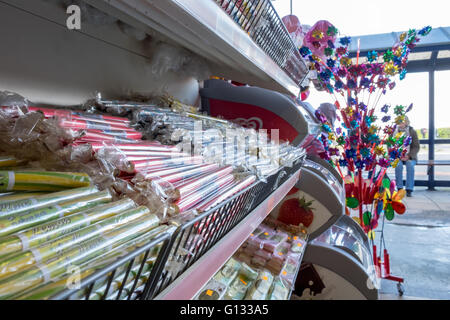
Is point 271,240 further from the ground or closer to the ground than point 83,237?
closer to the ground

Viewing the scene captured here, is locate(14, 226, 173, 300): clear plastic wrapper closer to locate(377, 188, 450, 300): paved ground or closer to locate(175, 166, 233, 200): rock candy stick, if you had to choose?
locate(175, 166, 233, 200): rock candy stick

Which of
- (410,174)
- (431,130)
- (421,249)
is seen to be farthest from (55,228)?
(431,130)

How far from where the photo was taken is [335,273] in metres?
2.03

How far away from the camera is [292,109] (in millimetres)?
2391

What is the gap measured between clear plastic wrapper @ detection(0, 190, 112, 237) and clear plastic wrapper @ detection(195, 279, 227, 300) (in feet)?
2.75

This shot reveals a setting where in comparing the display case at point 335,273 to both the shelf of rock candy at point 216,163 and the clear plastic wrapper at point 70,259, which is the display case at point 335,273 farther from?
the clear plastic wrapper at point 70,259

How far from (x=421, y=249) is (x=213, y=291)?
12.1ft

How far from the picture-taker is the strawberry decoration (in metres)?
2.24

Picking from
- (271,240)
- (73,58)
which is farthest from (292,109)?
(73,58)

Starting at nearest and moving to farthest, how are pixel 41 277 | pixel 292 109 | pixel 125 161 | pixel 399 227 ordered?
1. pixel 41 277
2. pixel 125 161
3. pixel 292 109
4. pixel 399 227

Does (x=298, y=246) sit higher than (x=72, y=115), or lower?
lower

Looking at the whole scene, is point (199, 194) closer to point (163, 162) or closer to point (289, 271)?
point (163, 162)
